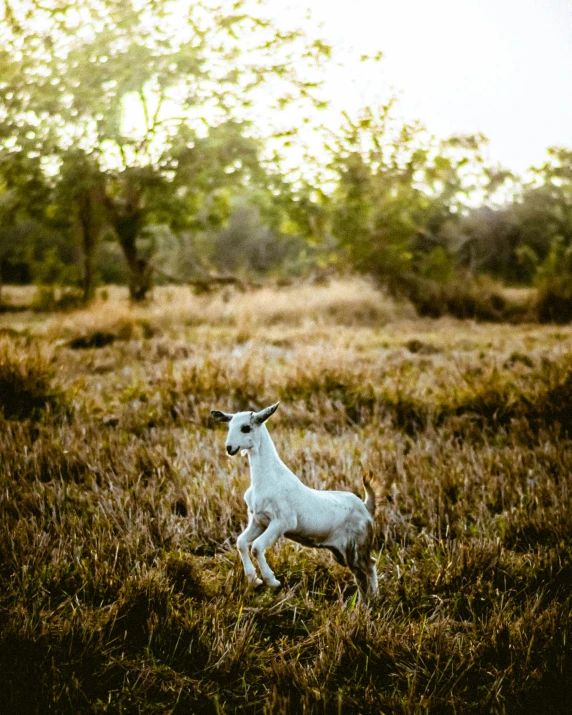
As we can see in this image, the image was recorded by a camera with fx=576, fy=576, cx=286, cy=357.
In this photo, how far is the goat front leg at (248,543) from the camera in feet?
7.79

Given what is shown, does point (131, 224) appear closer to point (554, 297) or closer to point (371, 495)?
point (554, 297)

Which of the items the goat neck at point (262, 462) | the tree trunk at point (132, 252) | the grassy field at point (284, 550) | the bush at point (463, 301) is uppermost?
the tree trunk at point (132, 252)

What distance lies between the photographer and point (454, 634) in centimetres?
254

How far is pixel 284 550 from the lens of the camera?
3.21m

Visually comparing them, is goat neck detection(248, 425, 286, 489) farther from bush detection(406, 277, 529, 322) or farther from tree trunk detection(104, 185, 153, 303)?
tree trunk detection(104, 185, 153, 303)

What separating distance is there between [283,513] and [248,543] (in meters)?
0.20

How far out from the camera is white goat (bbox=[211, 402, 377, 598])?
2.36 meters

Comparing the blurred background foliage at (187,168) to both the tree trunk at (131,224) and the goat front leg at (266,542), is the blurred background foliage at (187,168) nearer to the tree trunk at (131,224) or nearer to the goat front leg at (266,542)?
the tree trunk at (131,224)

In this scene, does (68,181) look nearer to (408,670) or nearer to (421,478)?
(421,478)

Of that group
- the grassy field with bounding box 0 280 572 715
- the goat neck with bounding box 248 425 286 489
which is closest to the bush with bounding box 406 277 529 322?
the grassy field with bounding box 0 280 572 715

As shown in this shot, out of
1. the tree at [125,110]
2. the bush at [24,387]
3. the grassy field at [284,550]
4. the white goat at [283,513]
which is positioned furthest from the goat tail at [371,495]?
the tree at [125,110]

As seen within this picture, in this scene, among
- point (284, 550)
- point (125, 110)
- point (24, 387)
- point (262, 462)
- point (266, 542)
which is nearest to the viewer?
point (266, 542)

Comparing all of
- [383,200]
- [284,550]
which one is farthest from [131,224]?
[284,550]

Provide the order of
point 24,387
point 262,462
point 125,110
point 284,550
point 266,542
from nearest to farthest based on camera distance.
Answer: point 266,542
point 262,462
point 284,550
point 24,387
point 125,110
